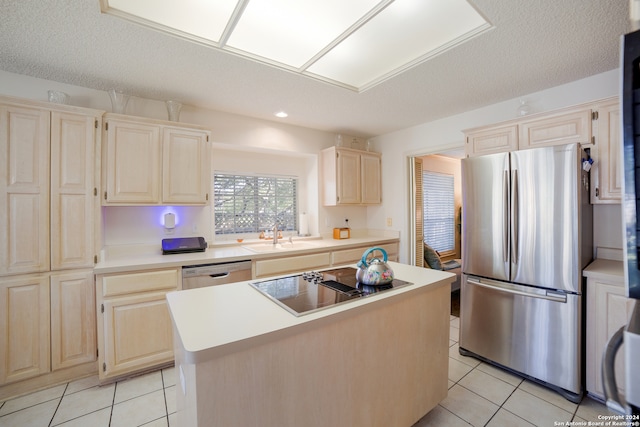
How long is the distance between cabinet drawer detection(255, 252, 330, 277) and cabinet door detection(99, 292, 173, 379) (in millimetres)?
879

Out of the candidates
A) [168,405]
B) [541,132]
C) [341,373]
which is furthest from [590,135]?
[168,405]

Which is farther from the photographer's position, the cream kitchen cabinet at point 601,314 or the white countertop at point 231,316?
the cream kitchen cabinet at point 601,314

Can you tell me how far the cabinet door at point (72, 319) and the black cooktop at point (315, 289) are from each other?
5.10 ft

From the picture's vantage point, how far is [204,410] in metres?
0.95

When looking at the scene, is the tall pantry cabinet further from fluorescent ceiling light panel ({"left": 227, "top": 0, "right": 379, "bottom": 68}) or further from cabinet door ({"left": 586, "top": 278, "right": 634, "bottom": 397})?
cabinet door ({"left": 586, "top": 278, "right": 634, "bottom": 397})

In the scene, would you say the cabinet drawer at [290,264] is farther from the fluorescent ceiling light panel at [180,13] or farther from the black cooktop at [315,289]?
the fluorescent ceiling light panel at [180,13]

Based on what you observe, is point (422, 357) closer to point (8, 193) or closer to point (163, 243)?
point (163, 243)

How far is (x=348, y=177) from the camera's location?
12.5 ft

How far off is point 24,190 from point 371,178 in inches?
143

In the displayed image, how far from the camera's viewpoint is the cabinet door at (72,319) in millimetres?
2104

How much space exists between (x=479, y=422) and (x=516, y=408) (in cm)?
35

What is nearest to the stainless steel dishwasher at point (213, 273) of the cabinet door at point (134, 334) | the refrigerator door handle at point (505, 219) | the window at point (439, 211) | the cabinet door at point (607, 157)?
the cabinet door at point (134, 334)

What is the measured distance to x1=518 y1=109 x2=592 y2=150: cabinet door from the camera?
211cm

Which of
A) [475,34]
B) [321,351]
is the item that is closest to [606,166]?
[475,34]
